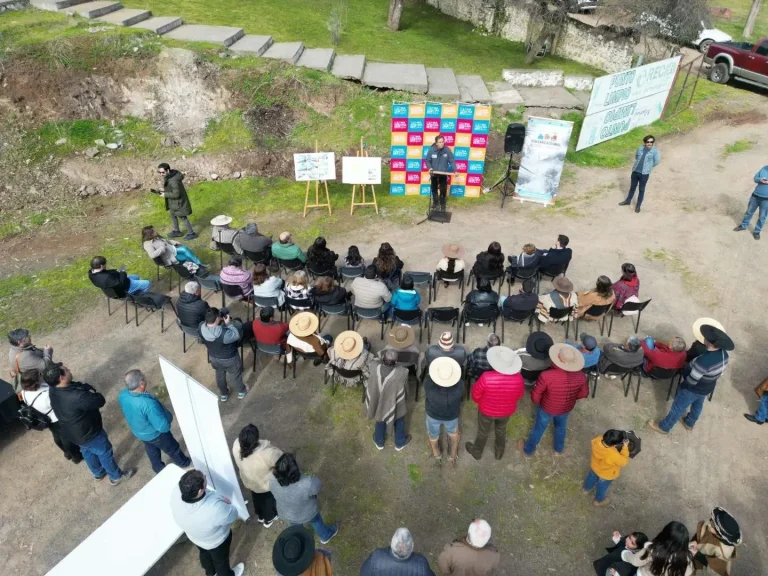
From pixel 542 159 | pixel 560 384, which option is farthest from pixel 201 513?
pixel 542 159

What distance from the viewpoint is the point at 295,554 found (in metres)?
4.12

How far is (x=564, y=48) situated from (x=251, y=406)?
1972 cm

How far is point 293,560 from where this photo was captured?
411cm

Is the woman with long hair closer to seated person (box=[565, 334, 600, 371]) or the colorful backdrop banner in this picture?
seated person (box=[565, 334, 600, 371])

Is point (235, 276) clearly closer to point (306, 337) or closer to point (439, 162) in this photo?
point (306, 337)

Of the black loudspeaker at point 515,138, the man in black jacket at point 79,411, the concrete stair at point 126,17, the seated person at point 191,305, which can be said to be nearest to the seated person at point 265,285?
the seated person at point 191,305

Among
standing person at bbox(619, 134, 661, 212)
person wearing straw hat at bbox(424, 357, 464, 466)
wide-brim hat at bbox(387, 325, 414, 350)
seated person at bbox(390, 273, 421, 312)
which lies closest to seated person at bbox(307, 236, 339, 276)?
seated person at bbox(390, 273, 421, 312)

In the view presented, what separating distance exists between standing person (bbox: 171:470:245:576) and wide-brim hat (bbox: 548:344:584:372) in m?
3.99

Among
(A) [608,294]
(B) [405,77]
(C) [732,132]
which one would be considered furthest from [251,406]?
(C) [732,132]

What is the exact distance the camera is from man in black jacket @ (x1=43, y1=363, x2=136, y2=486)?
5.62 metres

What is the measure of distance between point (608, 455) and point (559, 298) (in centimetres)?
311

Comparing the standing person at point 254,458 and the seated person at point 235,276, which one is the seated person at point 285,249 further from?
the standing person at point 254,458

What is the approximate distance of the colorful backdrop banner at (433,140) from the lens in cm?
1234

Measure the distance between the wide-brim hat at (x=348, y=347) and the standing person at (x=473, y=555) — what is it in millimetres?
2866
